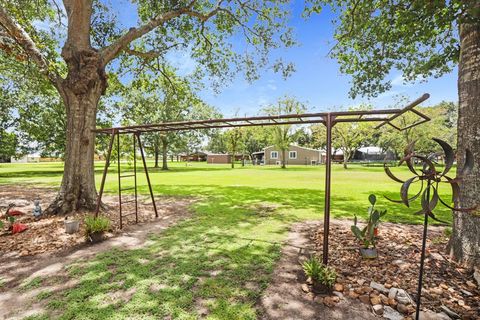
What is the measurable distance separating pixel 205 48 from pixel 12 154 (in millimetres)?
24379

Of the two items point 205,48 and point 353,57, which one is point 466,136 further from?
point 205,48

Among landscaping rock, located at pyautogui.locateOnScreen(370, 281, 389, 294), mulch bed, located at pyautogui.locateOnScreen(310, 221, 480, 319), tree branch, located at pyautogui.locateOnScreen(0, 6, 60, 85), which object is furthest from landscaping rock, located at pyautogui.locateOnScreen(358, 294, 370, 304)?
tree branch, located at pyautogui.locateOnScreen(0, 6, 60, 85)

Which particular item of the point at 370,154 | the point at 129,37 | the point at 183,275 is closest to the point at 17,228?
the point at 183,275

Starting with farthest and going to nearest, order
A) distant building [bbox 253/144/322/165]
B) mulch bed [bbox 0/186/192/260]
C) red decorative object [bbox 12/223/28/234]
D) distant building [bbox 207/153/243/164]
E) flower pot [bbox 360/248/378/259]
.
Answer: distant building [bbox 207/153/243/164] → distant building [bbox 253/144/322/165] → red decorative object [bbox 12/223/28/234] → mulch bed [bbox 0/186/192/260] → flower pot [bbox 360/248/378/259]

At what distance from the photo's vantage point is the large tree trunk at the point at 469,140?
3447 millimetres

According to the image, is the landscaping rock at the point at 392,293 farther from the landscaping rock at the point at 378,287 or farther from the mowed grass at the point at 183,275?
the mowed grass at the point at 183,275

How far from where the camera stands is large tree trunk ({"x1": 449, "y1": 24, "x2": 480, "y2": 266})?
11.3ft

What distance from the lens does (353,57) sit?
7766 mm

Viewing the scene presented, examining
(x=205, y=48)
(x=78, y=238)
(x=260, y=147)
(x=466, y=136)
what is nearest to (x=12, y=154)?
(x=205, y=48)

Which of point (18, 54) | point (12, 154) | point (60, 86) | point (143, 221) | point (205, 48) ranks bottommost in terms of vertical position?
point (143, 221)

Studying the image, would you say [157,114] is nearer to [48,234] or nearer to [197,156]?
[48,234]

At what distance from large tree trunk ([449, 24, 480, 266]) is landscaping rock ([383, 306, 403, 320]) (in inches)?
67.3

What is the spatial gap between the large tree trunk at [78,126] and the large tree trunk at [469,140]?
7.86m

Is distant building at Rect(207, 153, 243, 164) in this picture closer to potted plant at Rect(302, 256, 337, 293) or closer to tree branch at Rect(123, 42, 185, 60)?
tree branch at Rect(123, 42, 185, 60)
